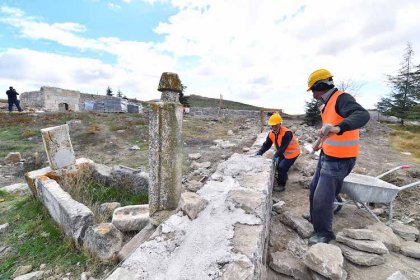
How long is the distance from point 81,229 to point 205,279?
229cm

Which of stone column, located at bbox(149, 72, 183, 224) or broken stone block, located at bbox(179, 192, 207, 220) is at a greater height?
stone column, located at bbox(149, 72, 183, 224)

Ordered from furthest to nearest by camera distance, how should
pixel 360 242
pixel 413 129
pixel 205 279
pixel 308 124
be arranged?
pixel 413 129 < pixel 308 124 < pixel 360 242 < pixel 205 279

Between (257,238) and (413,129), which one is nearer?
(257,238)

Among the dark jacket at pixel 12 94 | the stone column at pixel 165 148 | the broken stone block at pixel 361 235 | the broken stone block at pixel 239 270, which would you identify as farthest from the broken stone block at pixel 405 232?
the dark jacket at pixel 12 94

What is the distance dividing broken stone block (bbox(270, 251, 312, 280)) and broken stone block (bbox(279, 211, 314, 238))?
0.47 metres

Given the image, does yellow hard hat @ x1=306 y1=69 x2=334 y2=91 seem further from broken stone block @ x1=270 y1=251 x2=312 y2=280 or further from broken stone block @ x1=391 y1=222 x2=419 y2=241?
broken stone block @ x1=391 y1=222 x2=419 y2=241

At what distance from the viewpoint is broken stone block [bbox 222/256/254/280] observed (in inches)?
66.9

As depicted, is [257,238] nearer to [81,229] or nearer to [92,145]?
[81,229]

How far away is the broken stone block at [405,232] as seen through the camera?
116 inches

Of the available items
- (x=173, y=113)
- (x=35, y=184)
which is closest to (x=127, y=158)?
(x=35, y=184)

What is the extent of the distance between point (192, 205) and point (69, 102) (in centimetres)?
2298

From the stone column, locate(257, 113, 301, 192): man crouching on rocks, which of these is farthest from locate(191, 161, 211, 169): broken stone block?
the stone column

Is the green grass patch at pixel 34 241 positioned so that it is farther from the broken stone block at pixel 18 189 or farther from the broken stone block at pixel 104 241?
the broken stone block at pixel 18 189

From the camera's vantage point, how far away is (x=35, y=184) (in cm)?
471
